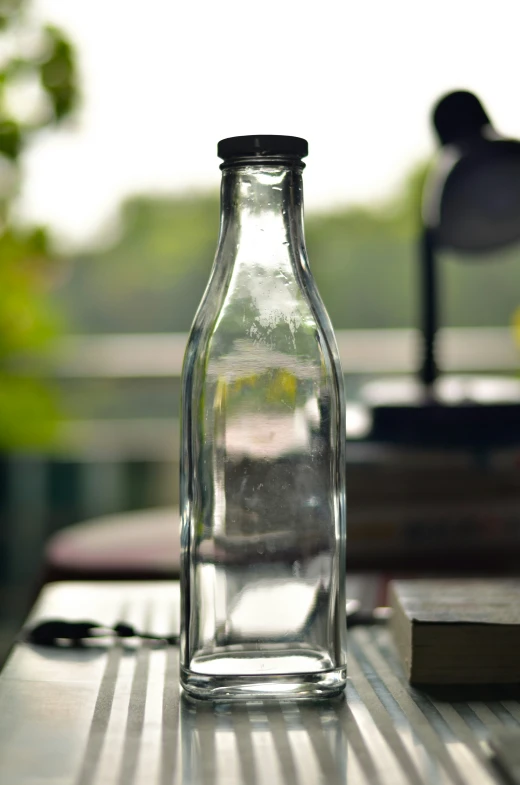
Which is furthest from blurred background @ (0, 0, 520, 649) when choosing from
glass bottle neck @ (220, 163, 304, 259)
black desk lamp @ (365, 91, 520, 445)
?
glass bottle neck @ (220, 163, 304, 259)

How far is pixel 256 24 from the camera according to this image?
3604mm

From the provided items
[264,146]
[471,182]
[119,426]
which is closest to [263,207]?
[264,146]

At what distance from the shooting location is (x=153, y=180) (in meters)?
4.46

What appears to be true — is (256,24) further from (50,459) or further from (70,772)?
(70,772)

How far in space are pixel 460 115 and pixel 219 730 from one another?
885 mm

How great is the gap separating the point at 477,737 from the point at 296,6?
11.1 ft

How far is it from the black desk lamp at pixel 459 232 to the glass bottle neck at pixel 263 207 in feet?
1.90

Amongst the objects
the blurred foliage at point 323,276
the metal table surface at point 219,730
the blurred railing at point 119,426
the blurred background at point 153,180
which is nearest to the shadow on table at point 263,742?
the metal table surface at point 219,730

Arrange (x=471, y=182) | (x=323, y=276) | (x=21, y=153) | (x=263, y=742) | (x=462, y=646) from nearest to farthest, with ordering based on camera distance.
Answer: (x=263, y=742) < (x=462, y=646) < (x=471, y=182) < (x=21, y=153) < (x=323, y=276)

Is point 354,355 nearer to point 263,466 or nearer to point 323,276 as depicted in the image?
point 323,276

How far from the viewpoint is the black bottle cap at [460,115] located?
117cm

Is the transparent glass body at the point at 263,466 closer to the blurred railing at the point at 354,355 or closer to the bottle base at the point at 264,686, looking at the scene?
the bottle base at the point at 264,686

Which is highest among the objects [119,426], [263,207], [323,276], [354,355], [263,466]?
→ [263,207]

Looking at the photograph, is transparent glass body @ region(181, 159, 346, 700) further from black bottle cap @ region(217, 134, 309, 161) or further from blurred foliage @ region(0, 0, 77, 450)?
blurred foliage @ region(0, 0, 77, 450)
